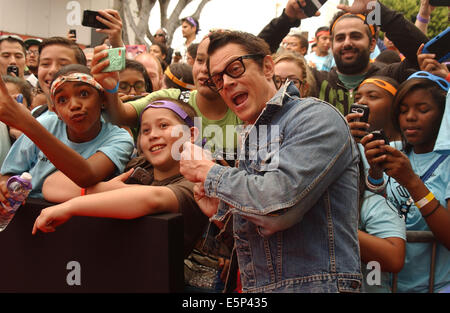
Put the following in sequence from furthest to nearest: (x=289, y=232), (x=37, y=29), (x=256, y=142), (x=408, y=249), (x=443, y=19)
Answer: (x=443, y=19) < (x=37, y=29) < (x=408, y=249) < (x=256, y=142) < (x=289, y=232)

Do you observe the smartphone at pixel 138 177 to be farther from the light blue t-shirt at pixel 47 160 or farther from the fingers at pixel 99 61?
the fingers at pixel 99 61

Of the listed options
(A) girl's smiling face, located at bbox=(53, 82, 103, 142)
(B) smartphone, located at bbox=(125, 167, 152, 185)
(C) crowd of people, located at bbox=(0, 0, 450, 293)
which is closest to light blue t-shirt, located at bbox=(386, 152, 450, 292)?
(C) crowd of people, located at bbox=(0, 0, 450, 293)

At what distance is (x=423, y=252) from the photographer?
232 centimetres

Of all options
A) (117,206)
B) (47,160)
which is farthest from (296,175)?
(47,160)

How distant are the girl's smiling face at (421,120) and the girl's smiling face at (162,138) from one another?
1.35 meters

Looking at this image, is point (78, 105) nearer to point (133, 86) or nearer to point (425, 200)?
point (133, 86)

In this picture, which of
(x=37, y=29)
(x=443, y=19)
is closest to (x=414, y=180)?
(x=37, y=29)

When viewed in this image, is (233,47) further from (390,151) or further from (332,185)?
(390,151)

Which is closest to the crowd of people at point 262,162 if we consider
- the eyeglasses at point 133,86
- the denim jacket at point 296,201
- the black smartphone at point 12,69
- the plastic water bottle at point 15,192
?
the denim jacket at point 296,201

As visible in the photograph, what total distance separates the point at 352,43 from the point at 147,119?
6.65 ft

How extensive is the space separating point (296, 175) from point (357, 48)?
95.8 inches

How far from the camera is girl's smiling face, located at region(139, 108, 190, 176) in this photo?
2.34 m

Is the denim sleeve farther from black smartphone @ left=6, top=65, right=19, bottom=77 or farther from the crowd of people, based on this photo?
black smartphone @ left=6, top=65, right=19, bottom=77
